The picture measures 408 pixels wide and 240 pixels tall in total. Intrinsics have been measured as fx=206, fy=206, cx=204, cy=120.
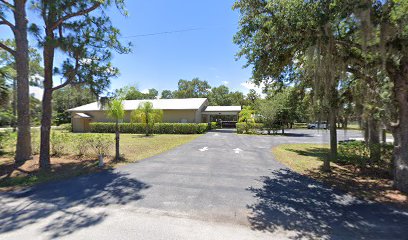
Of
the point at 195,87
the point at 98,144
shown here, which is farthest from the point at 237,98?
the point at 98,144

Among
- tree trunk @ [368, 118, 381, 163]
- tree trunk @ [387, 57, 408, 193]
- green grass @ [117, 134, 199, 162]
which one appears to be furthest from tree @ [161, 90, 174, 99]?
tree trunk @ [387, 57, 408, 193]

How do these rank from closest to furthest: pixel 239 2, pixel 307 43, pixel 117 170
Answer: pixel 307 43 < pixel 239 2 < pixel 117 170

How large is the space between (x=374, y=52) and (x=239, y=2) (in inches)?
150

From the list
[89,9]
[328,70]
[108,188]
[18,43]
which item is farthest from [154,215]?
[18,43]

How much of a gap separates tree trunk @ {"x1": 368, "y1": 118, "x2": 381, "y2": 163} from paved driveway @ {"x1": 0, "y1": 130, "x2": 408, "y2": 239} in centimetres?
361

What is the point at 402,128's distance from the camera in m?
5.52

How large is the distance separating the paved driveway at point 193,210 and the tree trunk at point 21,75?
406 centimetres

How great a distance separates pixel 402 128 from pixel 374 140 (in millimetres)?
4318

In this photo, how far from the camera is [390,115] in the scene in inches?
285

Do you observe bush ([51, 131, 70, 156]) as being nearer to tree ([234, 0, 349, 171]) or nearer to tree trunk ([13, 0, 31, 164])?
tree trunk ([13, 0, 31, 164])

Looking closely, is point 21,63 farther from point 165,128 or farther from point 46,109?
point 165,128

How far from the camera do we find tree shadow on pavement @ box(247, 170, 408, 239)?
3.57 meters

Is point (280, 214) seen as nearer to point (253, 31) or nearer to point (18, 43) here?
point (253, 31)

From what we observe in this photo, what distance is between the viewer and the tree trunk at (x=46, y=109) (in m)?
7.89
